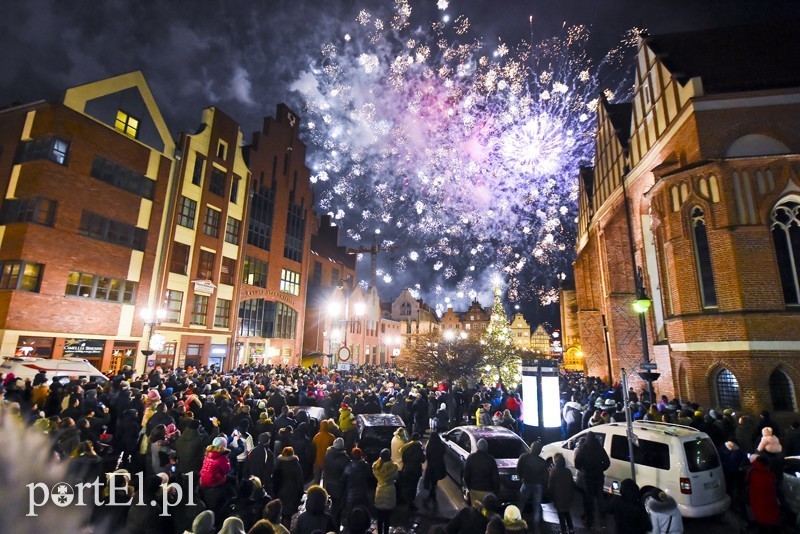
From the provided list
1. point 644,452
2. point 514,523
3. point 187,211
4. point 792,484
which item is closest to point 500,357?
point 644,452

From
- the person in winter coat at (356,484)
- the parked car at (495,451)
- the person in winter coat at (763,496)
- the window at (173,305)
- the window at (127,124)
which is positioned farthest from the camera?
the window at (173,305)

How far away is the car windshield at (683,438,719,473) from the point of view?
7.50 m

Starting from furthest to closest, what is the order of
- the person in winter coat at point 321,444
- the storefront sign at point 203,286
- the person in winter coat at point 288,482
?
the storefront sign at point 203,286 → the person in winter coat at point 321,444 → the person in winter coat at point 288,482

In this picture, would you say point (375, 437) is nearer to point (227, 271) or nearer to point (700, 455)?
point (700, 455)

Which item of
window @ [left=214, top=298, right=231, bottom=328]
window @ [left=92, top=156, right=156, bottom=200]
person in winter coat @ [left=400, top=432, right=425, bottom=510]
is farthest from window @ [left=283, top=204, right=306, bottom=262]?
person in winter coat @ [left=400, top=432, right=425, bottom=510]

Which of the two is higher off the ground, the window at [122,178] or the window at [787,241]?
the window at [122,178]

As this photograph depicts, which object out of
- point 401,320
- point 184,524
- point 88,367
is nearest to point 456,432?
point 184,524

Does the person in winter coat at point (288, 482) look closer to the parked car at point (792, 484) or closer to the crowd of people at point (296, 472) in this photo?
the crowd of people at point (296, 472)

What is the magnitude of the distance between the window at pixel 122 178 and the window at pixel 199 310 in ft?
26.6

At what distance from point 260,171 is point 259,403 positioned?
103 ft

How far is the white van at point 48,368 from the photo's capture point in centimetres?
1456

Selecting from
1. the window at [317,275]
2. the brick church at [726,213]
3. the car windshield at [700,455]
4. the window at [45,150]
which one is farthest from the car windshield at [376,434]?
the window at [317,275]

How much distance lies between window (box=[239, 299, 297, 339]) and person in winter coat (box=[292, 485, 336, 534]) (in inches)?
1271

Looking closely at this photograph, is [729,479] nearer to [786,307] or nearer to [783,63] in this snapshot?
[786,307]
